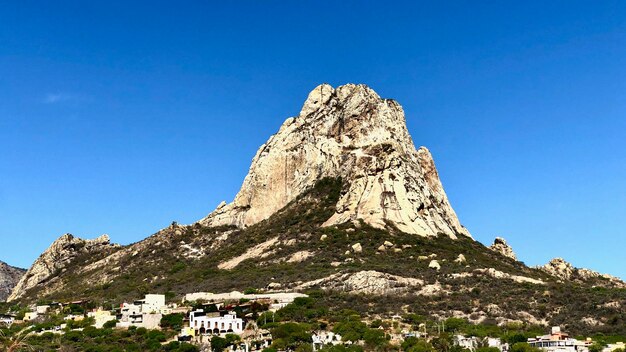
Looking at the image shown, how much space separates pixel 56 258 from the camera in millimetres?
156125

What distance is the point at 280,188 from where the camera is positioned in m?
148

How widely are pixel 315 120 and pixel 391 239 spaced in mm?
39613

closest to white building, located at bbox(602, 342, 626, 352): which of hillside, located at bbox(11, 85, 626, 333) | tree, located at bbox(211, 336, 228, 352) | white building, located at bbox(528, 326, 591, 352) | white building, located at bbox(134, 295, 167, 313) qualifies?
white building, located at bbox(528, 326, 591, 352)

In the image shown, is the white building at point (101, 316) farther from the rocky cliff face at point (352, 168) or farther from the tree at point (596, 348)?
the tree at point (596, 348)

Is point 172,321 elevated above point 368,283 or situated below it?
below

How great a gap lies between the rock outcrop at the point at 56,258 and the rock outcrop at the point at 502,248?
7611 cm

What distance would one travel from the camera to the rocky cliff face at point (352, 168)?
12794cm

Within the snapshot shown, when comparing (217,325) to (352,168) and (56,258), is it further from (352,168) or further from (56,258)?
(56,258)

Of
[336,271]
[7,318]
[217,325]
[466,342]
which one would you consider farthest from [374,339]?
[7,318]

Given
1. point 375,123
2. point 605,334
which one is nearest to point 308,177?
point 375,123

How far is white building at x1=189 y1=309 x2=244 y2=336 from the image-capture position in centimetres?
8325

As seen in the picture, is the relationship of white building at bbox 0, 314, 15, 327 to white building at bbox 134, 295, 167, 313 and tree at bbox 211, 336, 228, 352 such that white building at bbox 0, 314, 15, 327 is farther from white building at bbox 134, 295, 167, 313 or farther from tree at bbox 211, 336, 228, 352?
tree at bbox 211, 336, 228, 352

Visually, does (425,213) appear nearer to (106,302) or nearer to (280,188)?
(280,188)

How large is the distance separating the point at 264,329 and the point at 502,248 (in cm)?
7468
